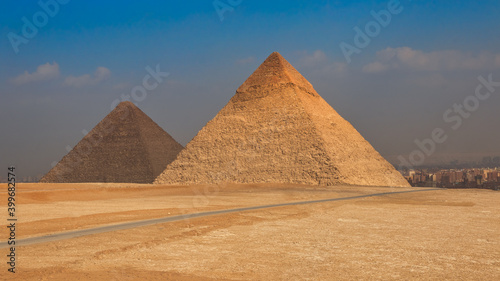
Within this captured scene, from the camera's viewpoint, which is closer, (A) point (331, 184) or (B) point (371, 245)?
(B) point (371, 245)

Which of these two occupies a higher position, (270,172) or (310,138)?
(310,138)

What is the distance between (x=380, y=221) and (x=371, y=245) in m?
4.72

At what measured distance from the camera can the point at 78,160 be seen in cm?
6888

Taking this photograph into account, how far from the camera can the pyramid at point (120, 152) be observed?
207 feet

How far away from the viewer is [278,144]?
147 ft

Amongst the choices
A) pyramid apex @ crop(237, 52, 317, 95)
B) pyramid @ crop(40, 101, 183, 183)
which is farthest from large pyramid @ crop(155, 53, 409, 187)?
pyramid @ crop(40, 101, 183, 183)

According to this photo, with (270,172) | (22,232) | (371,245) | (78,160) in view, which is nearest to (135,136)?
(78,160)

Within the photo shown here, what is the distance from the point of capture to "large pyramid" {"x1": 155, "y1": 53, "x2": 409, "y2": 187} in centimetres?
4172

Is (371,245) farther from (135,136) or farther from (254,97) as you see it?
(135,136)

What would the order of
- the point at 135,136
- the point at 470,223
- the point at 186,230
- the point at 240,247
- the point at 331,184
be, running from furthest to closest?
1. the point at 135,136
2. the point at 331,184
3. the point at 470,223
4. the point at 186,230
5. the point at 240,247

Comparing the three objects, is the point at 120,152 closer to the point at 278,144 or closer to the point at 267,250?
the point at 278,144

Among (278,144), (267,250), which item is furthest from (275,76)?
(267,250)

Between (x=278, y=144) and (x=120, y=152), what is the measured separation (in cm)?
3122

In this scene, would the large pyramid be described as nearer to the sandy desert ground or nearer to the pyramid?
the pyramid
